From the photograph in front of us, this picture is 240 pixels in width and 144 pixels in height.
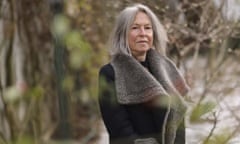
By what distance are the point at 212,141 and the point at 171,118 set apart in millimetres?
840

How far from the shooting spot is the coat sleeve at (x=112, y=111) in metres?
2.75

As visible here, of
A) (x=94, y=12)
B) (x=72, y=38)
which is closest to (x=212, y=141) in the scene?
(x=72, y=38)

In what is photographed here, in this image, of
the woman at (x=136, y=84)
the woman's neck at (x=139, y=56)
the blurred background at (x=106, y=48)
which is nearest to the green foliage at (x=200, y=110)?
the woman at (x=136, y=84)

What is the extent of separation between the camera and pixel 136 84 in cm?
287

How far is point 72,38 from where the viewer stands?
1.66 meters

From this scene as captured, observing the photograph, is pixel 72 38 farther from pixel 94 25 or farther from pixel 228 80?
pixel 94 25

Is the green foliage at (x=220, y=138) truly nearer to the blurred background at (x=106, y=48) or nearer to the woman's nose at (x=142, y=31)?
the woman's nose at (x=142, y=31)

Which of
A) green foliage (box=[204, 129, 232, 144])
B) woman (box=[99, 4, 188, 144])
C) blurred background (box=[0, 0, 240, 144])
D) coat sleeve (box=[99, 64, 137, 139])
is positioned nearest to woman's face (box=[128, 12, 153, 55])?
woman (box=[99, 4, 188, 144])

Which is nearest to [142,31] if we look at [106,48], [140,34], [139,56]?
[140,34]

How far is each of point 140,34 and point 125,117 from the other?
33cm

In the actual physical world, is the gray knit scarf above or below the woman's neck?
below

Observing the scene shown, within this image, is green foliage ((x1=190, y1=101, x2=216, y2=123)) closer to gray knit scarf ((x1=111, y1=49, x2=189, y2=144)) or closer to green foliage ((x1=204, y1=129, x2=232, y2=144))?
green foliage ((x1=204, y1=129, x2=232, y2=144))

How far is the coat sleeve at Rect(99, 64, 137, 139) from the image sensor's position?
2.75m

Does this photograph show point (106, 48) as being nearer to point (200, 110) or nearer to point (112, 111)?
point (112, 111)
